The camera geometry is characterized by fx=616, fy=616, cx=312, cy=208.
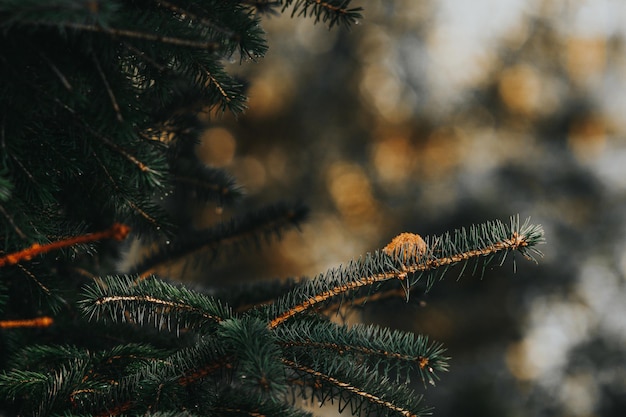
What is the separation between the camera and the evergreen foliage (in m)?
0.41

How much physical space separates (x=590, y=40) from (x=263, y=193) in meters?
1.73

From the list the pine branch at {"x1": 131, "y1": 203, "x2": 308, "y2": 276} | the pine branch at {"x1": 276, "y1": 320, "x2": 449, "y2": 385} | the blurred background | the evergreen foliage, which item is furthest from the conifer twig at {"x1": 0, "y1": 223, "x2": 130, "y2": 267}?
the blurred background

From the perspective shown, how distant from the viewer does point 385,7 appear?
3078mm

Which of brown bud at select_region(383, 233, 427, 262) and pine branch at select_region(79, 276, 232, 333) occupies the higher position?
brown bud at select_region(383, 233, 427, 262)

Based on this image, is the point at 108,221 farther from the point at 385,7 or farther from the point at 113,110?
the point at 385,7

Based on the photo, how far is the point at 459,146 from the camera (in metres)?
2.98

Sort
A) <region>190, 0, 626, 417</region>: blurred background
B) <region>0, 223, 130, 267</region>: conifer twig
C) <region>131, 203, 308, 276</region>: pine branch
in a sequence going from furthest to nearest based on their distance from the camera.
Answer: <region>190, 0, 626, 417</region>: blurred background < <region>131, 203, 308, 276</region>: pine branch < <region>0, 223, 130, 267</region>: conifer twig

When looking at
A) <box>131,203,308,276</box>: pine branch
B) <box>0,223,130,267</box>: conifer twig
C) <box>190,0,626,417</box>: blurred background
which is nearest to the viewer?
<box>0,223,130,267</box>: conifer twig

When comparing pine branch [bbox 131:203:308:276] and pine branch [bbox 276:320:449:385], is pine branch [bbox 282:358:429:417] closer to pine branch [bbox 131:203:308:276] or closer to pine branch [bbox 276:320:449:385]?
pine branch [bbox 276:320:449:385]

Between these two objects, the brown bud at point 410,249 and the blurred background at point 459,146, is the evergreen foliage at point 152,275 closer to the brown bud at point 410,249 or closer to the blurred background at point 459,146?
the brown bud at point 410,249

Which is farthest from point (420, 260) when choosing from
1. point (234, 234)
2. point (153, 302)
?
point (234, 234)

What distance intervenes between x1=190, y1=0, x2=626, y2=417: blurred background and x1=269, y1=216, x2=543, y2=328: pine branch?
2299 millimetres

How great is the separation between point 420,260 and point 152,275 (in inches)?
8.1

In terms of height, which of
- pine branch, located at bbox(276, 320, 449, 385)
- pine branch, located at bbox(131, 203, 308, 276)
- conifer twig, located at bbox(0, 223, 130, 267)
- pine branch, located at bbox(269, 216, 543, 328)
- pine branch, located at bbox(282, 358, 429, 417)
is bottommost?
pine branch, located at bbox(282, 358, 429, 417)
